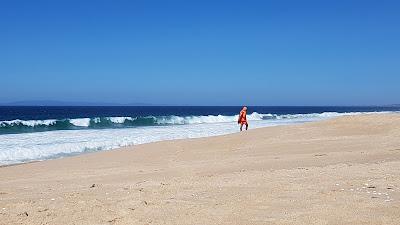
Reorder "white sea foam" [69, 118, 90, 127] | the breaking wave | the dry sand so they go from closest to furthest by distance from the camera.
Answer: the dry sand → the breaking wave → "white sea foam" [69, 118, 90, 127]

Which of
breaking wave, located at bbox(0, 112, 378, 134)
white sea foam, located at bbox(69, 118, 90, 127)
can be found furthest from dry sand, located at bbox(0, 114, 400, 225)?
white sea foam, located at bbox(69, 118, 90, 127)

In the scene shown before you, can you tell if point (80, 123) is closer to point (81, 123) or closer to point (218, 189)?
point (81, 123)

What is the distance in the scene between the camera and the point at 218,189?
6.71 meters

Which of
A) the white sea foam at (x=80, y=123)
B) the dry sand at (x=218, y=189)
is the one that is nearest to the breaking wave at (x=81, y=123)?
the white sea foam at (x=80, y=123)

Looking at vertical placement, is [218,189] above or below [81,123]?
above

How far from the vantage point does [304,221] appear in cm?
480

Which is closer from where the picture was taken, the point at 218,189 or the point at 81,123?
the point at 218,189

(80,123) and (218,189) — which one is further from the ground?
(218,189)

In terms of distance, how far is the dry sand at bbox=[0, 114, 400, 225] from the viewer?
514 cm

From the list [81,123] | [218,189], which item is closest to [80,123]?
[81,123]

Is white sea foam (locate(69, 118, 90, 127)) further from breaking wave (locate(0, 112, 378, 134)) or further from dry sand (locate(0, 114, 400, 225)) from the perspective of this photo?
dry sand (locate(0, 114, 400, 225))

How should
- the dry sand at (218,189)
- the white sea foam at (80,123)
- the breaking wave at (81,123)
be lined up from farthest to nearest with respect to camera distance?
the white sea foam at (80,123) < the breaking wave at (81,123) < the dry sand at (218,189)

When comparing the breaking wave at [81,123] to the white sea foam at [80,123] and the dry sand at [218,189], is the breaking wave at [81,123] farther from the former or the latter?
the dry sand at [218,189]

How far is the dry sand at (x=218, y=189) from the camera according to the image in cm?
514
